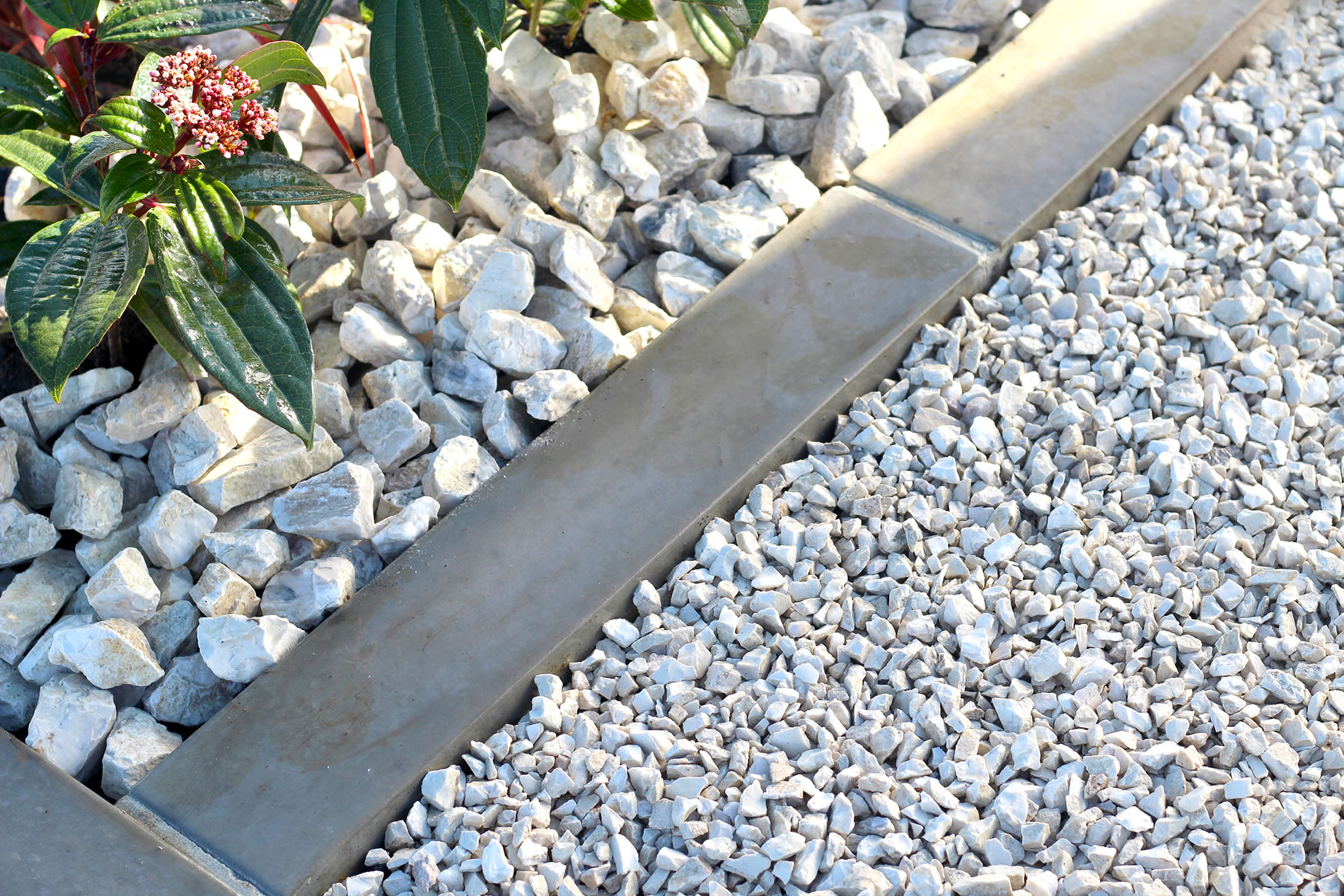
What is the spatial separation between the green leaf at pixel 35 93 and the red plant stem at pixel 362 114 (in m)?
0.44

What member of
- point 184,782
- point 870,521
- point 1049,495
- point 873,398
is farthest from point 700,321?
point 184,782

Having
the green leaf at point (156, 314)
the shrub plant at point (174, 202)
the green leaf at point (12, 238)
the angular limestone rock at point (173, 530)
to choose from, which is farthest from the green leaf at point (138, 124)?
the angular limestone rock at point (173, 530)

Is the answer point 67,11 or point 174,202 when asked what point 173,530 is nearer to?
point 174,202

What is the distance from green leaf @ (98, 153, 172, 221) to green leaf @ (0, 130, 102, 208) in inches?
2.2

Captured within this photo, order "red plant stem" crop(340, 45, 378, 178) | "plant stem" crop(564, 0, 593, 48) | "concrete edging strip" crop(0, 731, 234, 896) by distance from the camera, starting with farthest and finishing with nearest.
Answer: "plant stem" crop(564, 0, 593, 48) < "red plant stem" crop(340, 45, 378, 178) < "concrete edging strip" crop(0, 731, 234, 896)

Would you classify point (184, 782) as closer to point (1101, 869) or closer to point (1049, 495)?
point (1101, 869)

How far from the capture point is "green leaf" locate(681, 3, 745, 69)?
1939 mm

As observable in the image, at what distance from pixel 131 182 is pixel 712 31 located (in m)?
1.00

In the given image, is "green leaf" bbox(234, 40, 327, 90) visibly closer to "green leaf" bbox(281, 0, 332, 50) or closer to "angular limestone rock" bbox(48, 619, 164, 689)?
"green leaf" bbox(281, 0, 332, 50)

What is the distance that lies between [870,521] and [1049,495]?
0.25 m

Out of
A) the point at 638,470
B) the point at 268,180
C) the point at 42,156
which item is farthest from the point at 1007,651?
the point at 42,156

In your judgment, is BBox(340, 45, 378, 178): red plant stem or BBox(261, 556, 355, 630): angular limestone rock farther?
BBox(340, 45, 378, 178): red plant stem

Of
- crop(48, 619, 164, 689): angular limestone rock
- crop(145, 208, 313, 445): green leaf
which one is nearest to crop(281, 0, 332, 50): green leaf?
crop(145, 208, 313, 445): green leaf

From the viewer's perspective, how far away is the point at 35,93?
152 cm
